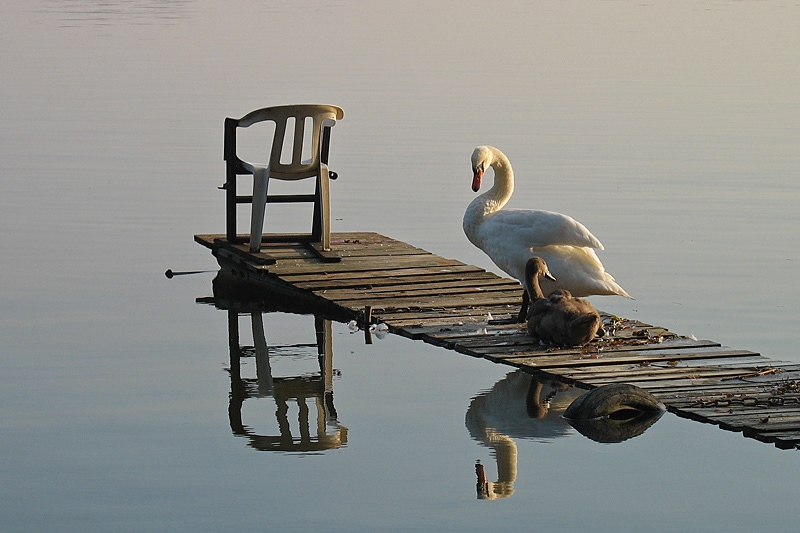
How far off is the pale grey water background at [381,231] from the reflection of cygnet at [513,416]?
103 mm

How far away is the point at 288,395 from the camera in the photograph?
10.1 m

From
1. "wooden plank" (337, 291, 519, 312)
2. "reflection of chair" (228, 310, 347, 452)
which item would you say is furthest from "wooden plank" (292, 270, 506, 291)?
"reflection of chair" (228, 310, 347, 452)

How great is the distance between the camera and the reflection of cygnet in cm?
861

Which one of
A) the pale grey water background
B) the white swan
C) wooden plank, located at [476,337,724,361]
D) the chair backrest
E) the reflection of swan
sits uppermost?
the chair backrest

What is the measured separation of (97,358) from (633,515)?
4.55 metres

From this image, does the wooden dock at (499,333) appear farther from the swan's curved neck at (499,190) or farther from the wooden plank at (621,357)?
the swan's curved neck at (499,190)

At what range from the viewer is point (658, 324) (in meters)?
12.3

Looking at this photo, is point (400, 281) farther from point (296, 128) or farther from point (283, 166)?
point (296, 128)

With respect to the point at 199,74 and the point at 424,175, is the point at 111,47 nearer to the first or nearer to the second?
the point at 199,74

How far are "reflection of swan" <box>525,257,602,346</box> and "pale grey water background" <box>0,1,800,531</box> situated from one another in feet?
1.35

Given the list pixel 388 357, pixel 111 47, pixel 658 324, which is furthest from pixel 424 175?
pixel 111 47

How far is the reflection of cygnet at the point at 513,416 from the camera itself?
861cm

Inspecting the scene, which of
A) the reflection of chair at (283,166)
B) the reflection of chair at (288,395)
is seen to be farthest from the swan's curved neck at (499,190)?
the reflection of chair at (283,166)

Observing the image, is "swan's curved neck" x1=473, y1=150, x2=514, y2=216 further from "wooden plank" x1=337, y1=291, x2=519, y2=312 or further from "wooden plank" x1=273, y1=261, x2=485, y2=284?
"wooden plank" x1=273, y1=261, x2=485, y2=284
